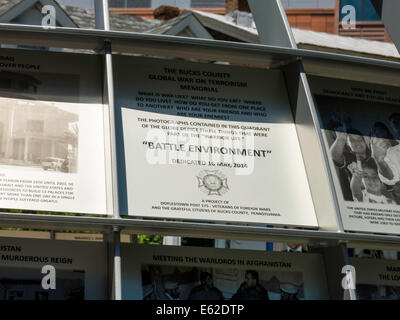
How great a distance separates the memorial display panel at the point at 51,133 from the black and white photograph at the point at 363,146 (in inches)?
42.3

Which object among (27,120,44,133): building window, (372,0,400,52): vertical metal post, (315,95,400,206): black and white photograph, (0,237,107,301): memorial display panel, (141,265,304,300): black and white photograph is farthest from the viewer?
(372,0,400,52): vertical metal post

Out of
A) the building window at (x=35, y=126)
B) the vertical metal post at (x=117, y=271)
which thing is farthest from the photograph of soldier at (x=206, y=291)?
the building window at (x=35, y=126)

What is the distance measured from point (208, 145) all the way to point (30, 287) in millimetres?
964

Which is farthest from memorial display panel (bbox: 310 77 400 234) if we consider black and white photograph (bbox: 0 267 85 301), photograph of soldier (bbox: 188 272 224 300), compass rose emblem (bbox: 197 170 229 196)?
black and white photograph (bbox: 0 267 85 301)

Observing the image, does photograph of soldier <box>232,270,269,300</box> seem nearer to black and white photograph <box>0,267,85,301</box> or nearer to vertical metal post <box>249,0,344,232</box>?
vertical metal post <box>249,0,344,232</box>

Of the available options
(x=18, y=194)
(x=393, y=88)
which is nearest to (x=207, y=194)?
(x=18, y=194)

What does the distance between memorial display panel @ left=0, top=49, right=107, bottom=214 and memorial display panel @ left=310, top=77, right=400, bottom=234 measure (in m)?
1.06

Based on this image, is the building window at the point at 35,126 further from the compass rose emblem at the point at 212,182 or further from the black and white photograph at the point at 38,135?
the compass rose emblem at the point at 212,182

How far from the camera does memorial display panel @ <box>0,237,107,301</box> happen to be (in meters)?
3.24

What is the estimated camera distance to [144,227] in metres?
3.16

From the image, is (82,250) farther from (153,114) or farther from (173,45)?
(173,45)

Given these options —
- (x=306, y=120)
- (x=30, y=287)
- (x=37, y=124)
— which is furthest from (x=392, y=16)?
(x=30, y=287)

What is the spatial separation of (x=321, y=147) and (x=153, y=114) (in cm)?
74

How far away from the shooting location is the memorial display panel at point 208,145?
3420mm
